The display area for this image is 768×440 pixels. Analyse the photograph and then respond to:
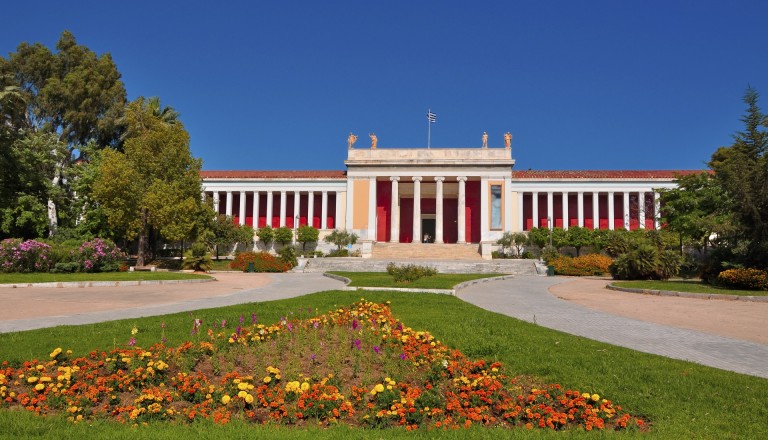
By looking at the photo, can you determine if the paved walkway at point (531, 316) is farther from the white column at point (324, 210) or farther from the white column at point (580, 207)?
the white column at point (580, 207)

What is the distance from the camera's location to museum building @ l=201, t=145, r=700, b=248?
175ft

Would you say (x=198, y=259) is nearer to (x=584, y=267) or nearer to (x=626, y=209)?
(x=584, y=267)

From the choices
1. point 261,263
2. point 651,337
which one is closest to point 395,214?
point 261,263

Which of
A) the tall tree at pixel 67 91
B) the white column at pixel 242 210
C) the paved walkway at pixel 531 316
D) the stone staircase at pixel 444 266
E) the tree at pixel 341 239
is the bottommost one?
the stone staircase at pixel 444 266

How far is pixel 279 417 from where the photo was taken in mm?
4254

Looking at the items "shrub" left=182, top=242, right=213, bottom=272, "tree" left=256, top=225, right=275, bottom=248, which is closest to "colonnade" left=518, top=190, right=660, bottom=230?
"tree" left=256, top=225, right=275, bottom=248

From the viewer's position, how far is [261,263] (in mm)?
34094

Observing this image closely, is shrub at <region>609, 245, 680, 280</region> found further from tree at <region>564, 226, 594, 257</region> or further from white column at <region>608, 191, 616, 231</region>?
white column at <region>608, 191, 616, 231</region>

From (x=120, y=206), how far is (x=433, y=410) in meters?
32.7

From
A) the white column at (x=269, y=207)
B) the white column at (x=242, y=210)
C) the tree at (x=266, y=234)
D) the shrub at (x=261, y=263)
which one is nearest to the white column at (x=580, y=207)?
the tree at (x=266, y=234)

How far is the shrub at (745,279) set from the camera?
19.1 metres

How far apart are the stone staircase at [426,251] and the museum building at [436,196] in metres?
2.72

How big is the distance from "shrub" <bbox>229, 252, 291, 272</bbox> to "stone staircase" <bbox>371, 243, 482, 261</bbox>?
43.3ft

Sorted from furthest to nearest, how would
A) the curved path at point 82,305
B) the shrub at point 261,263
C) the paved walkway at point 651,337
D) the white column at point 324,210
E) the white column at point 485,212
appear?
the white column at point 324,210
the white column at point 485,212
the shrub at point 261,263
the curved path at point 82,305
the paved walkway at point 651,337
